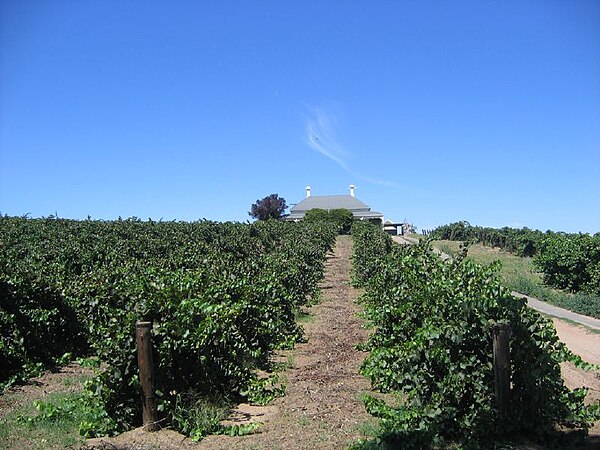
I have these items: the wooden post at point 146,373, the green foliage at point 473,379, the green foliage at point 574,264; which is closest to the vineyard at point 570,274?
the green foliage at point 574,264

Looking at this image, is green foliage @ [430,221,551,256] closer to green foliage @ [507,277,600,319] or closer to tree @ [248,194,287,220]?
green foliage @ [507,277,600,319]

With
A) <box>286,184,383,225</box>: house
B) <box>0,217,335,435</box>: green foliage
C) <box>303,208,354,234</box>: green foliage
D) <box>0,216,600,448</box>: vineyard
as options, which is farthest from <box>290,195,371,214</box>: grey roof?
<box>0,216,600,448</box>: vineyard

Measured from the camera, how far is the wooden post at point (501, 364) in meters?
5.02

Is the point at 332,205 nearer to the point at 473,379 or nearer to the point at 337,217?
the point at 337,217

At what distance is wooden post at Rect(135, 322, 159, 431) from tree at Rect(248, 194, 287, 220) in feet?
230

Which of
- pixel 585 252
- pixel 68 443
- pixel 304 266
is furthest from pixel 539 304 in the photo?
pixel 68 443

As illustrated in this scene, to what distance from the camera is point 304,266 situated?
619 inches

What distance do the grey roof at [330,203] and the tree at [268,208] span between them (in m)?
1.66

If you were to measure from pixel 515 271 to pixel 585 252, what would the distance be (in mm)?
6829

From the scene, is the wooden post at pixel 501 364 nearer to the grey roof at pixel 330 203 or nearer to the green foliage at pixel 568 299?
the green foliage at pixel 568 299

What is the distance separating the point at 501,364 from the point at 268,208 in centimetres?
7151

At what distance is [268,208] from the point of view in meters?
76.2

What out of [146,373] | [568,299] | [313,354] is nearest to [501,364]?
[146,373]

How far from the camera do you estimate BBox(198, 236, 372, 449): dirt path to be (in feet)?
17.3
